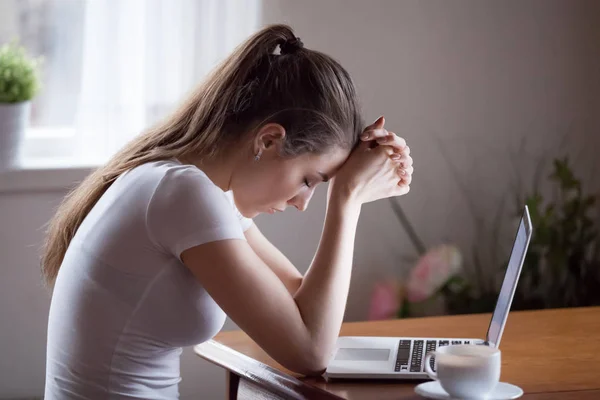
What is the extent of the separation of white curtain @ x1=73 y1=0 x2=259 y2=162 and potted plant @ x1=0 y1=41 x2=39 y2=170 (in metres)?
0.18

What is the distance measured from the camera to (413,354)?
151 cm

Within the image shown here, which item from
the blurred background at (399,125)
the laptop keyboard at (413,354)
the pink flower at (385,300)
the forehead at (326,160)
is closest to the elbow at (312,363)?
the laptop keyboard at (413,354)

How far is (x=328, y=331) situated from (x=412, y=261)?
157 centimetres

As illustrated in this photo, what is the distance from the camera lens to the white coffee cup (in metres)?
1.21

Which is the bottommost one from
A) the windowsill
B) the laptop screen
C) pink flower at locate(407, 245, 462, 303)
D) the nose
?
pink flower at locate(407, 245, 462, 303)

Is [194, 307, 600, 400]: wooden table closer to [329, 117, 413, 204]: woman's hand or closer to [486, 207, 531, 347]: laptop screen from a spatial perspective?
[486, 207, 531, 347]: laptop screen

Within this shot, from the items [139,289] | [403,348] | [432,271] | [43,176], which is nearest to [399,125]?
[432,271]

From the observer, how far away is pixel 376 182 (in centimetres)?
161

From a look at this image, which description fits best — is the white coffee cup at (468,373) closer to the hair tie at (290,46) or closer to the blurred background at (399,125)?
the hair tie at (290,46)

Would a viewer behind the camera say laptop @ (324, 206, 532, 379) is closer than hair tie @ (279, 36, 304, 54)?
Yes

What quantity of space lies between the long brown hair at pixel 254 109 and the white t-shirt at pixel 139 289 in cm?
10

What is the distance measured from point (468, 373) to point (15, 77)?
1738 millimetres

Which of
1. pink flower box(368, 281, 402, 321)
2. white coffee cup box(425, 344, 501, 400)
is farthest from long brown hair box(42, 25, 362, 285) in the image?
pink flower box(368, 281, 402, 321)

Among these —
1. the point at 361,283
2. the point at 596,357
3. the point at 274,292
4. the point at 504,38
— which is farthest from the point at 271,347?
the point at 504,38
